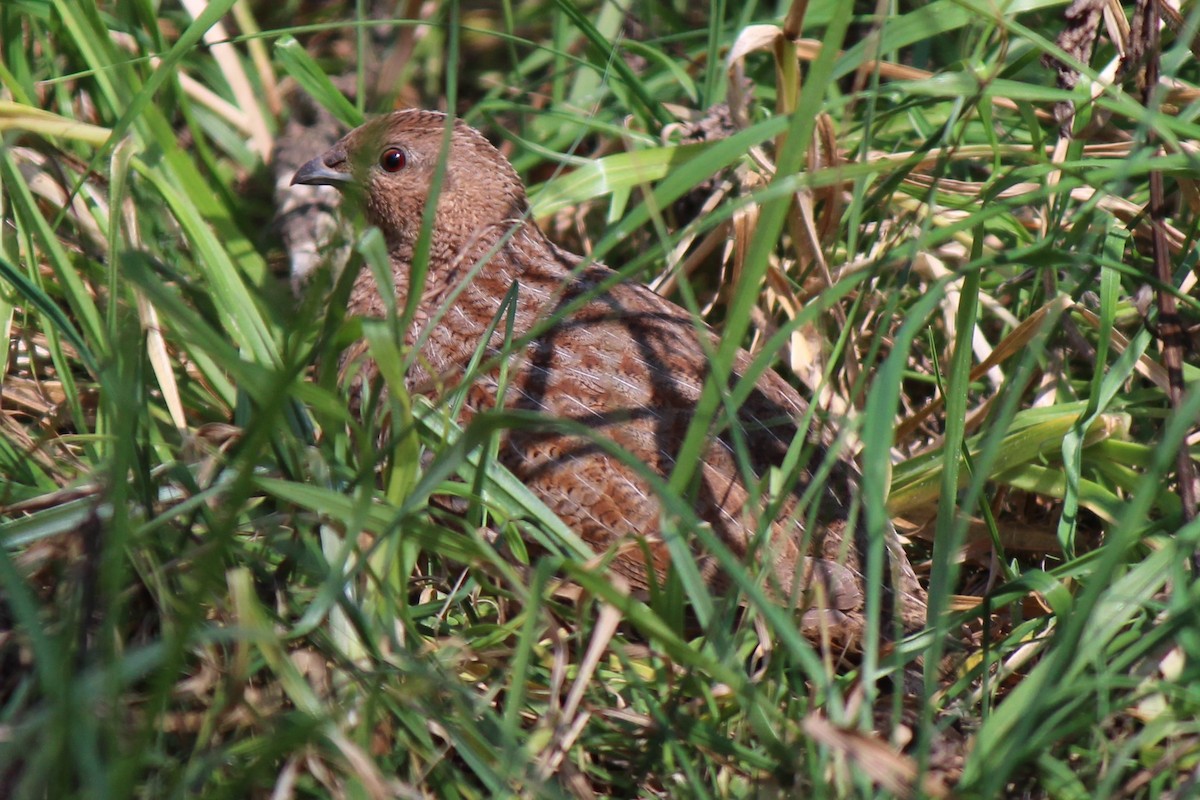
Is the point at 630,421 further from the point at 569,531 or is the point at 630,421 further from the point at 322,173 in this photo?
the point at 322,173

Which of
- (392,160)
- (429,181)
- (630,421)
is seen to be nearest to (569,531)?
(630,421)

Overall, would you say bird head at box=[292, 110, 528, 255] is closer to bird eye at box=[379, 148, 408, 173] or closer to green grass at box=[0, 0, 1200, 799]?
bird eye at box=[379, 148, 408, 173]

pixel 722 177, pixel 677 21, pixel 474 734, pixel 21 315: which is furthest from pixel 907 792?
pixel 677 21

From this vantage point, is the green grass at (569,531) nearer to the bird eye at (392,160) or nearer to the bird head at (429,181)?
the bird head at (429,181)

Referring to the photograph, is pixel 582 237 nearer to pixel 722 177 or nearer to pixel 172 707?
pixel 722 177

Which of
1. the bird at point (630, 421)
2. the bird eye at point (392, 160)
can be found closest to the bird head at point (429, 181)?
the bird eye at point (392, 160)

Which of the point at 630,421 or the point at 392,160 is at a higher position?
the point at 392,160
